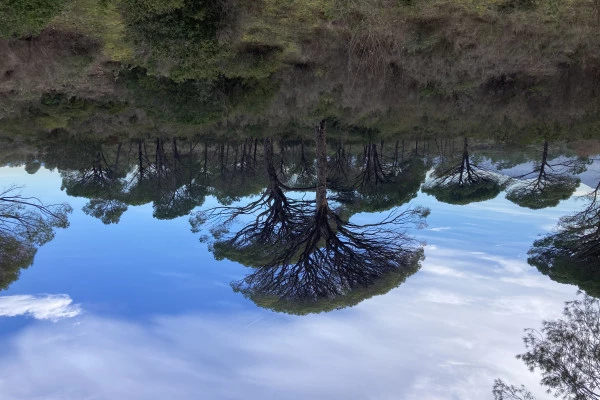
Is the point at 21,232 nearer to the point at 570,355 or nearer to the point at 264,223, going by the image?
the point at 264,223

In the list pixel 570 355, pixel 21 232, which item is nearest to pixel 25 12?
pixel 21 232

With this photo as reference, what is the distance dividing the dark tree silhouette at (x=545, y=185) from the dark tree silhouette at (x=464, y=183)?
777mm

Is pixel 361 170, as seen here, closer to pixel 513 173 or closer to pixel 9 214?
pixel 513 173

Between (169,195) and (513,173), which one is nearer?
(169,195)

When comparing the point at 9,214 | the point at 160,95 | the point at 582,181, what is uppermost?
the point at 160,95

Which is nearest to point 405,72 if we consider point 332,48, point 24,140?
point 332,48

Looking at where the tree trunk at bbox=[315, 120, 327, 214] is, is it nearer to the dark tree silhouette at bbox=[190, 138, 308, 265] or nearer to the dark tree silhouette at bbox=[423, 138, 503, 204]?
the dark tree silhouette at bbox=[190, 138, 308, 265]

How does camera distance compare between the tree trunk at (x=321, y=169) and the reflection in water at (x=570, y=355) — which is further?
the tree trunk at (x=321, y=169)

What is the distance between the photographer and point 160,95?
11.6m

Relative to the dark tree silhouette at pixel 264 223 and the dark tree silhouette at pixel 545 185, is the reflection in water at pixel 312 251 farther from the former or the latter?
the dark tree silhouette at pixel 545 185

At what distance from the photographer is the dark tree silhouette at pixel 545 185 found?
1331 centimetres

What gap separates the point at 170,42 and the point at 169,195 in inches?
278

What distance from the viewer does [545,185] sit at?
1403 cm

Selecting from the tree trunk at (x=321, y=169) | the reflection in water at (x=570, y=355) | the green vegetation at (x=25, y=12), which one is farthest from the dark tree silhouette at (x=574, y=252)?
the green vegetation at (x=25, y=12)
